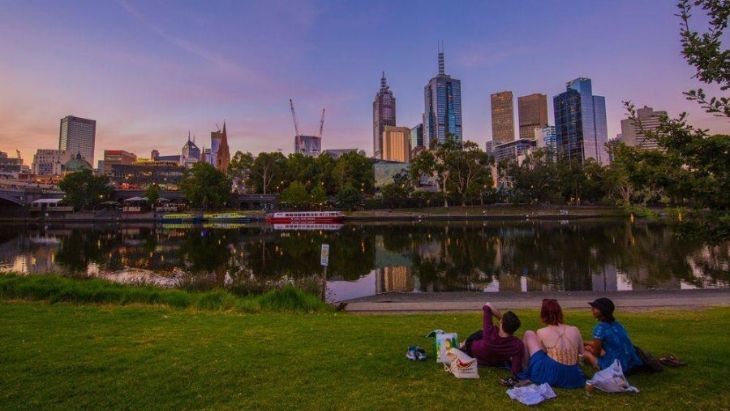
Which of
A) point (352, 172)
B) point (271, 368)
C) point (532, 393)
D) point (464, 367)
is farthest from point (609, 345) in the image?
point (352, 172)

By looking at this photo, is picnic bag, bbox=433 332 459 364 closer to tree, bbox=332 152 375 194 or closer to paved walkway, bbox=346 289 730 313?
paved walkway, bbox=346 289 730 313

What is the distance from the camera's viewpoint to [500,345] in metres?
6.49

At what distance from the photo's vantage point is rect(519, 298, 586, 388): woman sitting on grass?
5836mm

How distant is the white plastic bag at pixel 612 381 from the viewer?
18.2 ft

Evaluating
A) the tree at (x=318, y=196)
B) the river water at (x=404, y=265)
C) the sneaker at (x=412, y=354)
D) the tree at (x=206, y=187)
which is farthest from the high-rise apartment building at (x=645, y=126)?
the tree at (x=206, y=187)

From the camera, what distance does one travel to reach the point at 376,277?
24.5 metres

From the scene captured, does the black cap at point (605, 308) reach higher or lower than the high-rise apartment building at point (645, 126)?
lower

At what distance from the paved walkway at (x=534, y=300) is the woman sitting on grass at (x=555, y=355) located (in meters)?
7.23

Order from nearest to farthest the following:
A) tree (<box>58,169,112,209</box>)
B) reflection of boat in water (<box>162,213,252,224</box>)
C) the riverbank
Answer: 1. the riverbank
2. reflection of boat in water (<box>162,213,252,224</box>)
3. tree (<box>58,169,112,209</box>)

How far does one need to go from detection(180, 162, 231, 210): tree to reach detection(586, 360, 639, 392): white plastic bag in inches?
4373

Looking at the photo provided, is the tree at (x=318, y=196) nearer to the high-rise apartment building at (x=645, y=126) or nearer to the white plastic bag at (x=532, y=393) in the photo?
the high-rise apartment building at (x=645, y=126)

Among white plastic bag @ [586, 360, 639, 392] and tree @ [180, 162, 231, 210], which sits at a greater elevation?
tree @ [180, 162, 231, 210]

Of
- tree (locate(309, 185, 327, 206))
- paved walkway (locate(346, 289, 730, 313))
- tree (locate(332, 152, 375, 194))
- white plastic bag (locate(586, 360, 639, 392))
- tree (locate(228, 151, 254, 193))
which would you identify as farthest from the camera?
tree (locate(228, 151, 254, 193))

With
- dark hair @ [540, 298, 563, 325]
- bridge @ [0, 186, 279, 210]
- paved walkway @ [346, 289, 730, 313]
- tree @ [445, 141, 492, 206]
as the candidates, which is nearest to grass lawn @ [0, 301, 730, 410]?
dark hair @ [540, 298, 563, 325]
